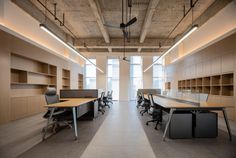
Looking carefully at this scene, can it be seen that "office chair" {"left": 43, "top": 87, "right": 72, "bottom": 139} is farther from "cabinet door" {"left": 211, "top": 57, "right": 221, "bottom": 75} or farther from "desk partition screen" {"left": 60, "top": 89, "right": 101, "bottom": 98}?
"cabinet door" {"left": 211, "top": 57, "right": 221, "bottom": 75}

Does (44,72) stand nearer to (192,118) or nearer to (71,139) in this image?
(71,139)

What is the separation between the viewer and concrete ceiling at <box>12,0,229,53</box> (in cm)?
587

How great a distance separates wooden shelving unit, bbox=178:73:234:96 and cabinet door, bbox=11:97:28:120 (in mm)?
6592

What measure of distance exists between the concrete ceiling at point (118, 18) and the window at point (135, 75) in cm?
420

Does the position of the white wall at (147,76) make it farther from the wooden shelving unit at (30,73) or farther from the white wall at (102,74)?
the wooden shelving unit at (30,73)

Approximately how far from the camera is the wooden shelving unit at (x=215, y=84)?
5.64m

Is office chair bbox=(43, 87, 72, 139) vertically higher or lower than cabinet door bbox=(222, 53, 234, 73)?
lower

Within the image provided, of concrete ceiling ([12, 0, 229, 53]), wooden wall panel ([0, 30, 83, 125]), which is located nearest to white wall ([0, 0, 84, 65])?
concrete ceiling ([12, 0, 229, 53])

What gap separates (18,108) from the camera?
5.28 m

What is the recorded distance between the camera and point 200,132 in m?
3.58

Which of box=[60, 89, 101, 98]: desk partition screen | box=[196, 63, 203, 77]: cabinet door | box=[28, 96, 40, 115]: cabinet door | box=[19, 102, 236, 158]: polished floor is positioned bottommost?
box=[19, 102, 236, 158]: polished floor

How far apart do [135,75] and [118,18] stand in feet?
24.7

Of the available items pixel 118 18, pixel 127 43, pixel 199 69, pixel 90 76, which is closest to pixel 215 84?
pixel 199 69

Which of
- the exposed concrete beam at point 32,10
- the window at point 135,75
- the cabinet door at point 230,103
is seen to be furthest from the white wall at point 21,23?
the window at point 135,75
